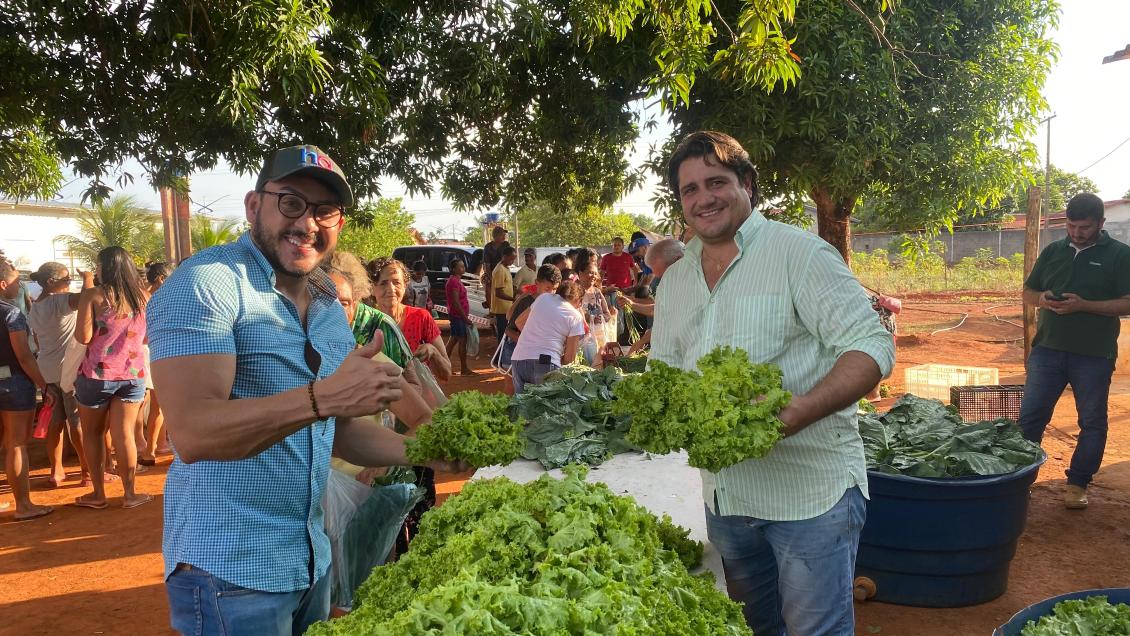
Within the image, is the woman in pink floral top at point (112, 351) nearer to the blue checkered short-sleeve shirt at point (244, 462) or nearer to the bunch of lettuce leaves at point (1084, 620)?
the blue checkered short-sleeve shirt at point (244, 462)

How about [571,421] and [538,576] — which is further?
[571,421]

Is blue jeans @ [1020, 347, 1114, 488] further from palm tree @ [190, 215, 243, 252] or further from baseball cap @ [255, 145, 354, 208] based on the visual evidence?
palm tree @ [190, 215, 243, 252]

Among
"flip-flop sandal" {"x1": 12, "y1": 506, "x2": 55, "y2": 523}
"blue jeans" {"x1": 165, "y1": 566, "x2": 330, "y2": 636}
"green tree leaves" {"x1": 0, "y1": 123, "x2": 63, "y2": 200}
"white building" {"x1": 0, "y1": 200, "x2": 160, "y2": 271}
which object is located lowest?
"flip-flop sandal" {"x1": 12, "y1": 506, "x2": 55, "y2": 523}

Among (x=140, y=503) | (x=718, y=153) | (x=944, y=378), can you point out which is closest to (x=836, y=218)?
(x=944, y=378)

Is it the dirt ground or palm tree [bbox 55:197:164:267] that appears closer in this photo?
the dirt ground

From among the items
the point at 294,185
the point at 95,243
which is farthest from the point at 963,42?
the point at 95,243

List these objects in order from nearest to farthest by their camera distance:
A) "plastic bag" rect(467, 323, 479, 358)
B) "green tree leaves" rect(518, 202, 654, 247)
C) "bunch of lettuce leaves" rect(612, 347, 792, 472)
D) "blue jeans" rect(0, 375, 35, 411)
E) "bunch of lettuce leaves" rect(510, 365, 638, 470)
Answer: "bunch of lettuce leaves" rect(612, 347, 792, 472), "bunch of lettuce leaves" rect(510, 365, 638, 470), "blue jeans" rect(0, 375, 35, 411), "plastic bag" rect(467, 323, 479, 358), "green tree leaves" rect(518, 202, 654, 247)

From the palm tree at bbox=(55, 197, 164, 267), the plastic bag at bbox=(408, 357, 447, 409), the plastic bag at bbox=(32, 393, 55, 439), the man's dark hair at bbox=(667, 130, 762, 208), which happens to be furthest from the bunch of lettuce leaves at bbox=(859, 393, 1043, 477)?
the palm tree at bbox=(55, 197, 164, 267)

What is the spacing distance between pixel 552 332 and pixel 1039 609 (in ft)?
17.4

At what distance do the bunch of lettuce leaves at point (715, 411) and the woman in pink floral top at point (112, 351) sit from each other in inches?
249

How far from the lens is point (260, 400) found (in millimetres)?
1995

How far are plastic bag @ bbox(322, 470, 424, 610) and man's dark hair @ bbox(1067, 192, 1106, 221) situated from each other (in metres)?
6.22

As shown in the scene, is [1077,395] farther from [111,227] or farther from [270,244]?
[111,227]

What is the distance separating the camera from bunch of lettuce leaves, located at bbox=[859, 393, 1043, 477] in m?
4.87
